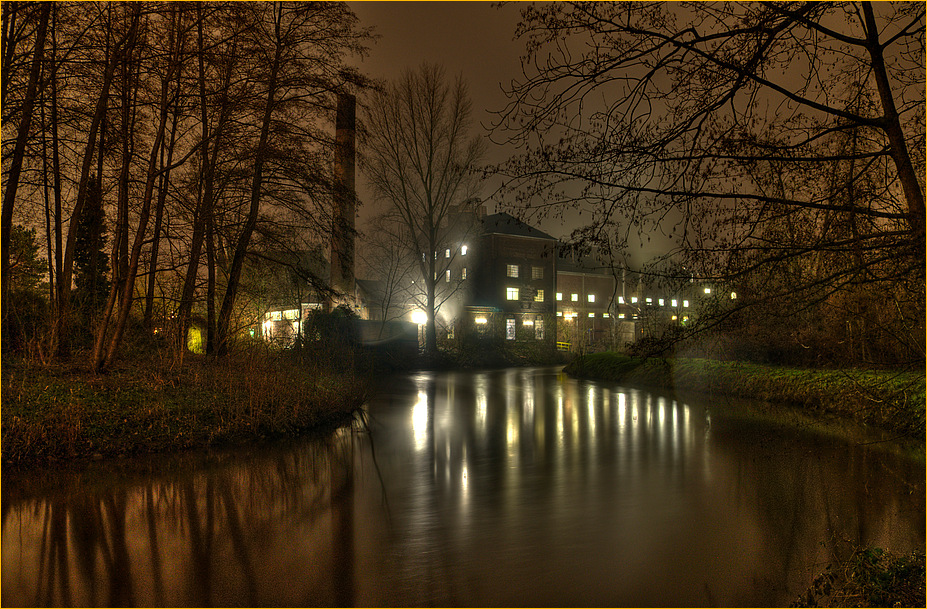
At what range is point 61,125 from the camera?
12914mm

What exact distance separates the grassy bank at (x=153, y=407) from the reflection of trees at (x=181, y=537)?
53.0 inches

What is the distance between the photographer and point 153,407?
995 cm

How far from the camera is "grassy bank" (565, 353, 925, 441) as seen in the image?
1003 cm

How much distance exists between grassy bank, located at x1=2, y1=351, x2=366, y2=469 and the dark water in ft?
2.09

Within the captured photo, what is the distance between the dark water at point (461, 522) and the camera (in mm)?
5141

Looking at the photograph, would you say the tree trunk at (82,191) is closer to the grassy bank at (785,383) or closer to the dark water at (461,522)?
the dark water at (461,522)

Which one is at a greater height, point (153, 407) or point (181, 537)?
point (153, 407)

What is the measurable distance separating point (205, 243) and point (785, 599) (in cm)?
1619

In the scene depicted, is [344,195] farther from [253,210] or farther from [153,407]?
[153,407]

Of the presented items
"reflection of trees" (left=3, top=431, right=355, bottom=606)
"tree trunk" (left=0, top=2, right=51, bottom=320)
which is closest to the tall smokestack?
"tree trunk" (left=0, top=2, right=51, bottom=320)

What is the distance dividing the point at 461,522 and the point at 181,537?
3.18 metres

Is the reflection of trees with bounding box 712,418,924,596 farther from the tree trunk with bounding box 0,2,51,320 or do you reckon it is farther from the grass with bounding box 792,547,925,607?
the tree trunk with bounding box 0,2,51,320

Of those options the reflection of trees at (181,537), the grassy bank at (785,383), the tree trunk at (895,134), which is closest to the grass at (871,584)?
the grassy bank at (785,383)

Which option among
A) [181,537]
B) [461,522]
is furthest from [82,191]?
[461,522]
